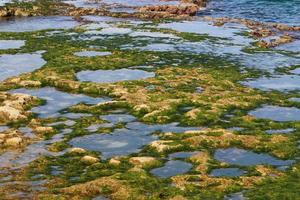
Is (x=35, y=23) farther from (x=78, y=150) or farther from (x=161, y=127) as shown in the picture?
(x=78, y=150)

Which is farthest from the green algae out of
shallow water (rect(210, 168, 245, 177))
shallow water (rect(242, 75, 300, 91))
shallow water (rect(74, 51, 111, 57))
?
shallow water (rect(242, 75, 300, 91))

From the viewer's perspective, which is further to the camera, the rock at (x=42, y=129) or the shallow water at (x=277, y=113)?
the shallow water at (x=277, y=113)

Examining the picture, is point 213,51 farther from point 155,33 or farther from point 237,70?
point 155,33

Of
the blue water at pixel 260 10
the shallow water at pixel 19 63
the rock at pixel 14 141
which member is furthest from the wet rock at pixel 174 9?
the rock at pixel 14 141

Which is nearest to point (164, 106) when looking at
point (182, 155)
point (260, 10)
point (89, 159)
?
point (182, 155)

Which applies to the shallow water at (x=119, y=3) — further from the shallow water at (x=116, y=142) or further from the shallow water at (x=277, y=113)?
the shallow water at (x=116, y=142)

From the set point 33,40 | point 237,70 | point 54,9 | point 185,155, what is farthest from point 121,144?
point 54,9
